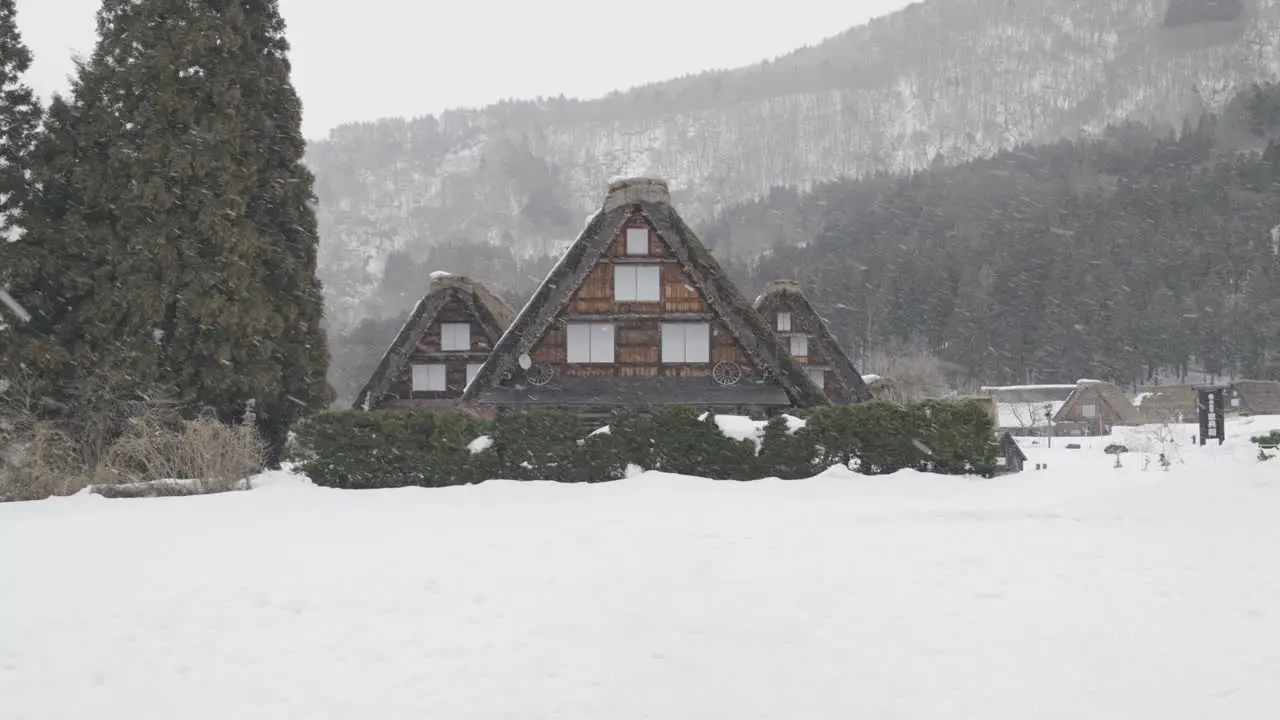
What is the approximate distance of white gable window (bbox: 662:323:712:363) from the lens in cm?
1969

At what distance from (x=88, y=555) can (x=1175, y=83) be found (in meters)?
246

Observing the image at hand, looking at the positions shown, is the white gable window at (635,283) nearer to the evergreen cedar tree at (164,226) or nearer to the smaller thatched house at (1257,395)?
the evergreen cedar tree at (164,226)

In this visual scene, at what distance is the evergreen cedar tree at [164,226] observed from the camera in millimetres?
18031

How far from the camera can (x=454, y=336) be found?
1077 inches

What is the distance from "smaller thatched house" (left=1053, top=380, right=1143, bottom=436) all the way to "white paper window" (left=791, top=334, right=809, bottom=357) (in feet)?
156

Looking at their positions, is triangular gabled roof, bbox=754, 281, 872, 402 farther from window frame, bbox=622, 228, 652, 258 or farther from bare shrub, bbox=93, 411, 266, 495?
bare shrub, bbox=93, 411, 266, 495

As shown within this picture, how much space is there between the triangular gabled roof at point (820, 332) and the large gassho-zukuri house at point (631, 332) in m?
10.3

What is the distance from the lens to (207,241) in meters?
18.7

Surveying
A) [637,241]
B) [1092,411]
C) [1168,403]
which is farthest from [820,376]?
[1168,403]

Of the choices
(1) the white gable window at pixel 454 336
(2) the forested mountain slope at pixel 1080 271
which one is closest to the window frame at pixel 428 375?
(1) the white gable window at pixel 454 336

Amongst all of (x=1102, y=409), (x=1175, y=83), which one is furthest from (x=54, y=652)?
(x=1175, y=83)

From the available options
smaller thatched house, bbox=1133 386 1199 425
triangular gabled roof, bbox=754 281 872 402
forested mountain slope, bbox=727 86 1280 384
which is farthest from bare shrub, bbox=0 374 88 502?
forested mountain slope, bbox=727 86 1280 384

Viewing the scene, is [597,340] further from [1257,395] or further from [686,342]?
[1257,395]

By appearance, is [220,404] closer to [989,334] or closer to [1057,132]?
[989,334]
